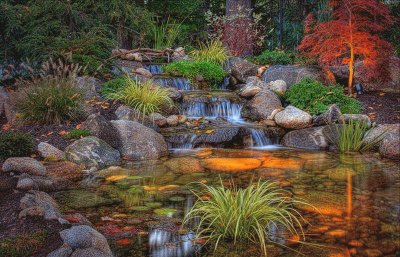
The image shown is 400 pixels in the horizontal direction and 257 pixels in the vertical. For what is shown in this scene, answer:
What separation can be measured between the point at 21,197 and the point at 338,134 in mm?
5616

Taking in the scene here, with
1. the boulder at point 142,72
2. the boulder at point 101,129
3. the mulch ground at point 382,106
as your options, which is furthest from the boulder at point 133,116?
the mulch ground at point 382,106

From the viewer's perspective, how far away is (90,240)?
3094 millimetres

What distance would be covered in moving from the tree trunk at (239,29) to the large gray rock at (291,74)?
9.15 feet

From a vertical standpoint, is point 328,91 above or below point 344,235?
above

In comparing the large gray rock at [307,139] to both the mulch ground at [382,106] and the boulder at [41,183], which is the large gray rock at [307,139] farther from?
the boulder at [41,183]

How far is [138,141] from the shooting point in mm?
7133

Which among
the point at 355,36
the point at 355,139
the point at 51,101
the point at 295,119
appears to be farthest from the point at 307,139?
the point at 51,101

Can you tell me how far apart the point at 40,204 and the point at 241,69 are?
845cm

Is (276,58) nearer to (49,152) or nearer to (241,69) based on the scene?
(241,69)

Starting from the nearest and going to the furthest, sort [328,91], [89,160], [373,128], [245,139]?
1. [89,160]
2. [373,128]
3. [245,139]
4. [328,91]

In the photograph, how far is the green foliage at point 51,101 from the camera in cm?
743

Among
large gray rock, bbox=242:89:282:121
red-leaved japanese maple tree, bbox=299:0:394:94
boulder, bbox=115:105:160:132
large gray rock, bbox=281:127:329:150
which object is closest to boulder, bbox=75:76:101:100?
boulder, bbox=115:105:160:132

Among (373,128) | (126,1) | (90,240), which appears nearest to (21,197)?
(90,240)

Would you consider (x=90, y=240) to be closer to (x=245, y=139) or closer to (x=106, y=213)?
(x=106, y=213)
